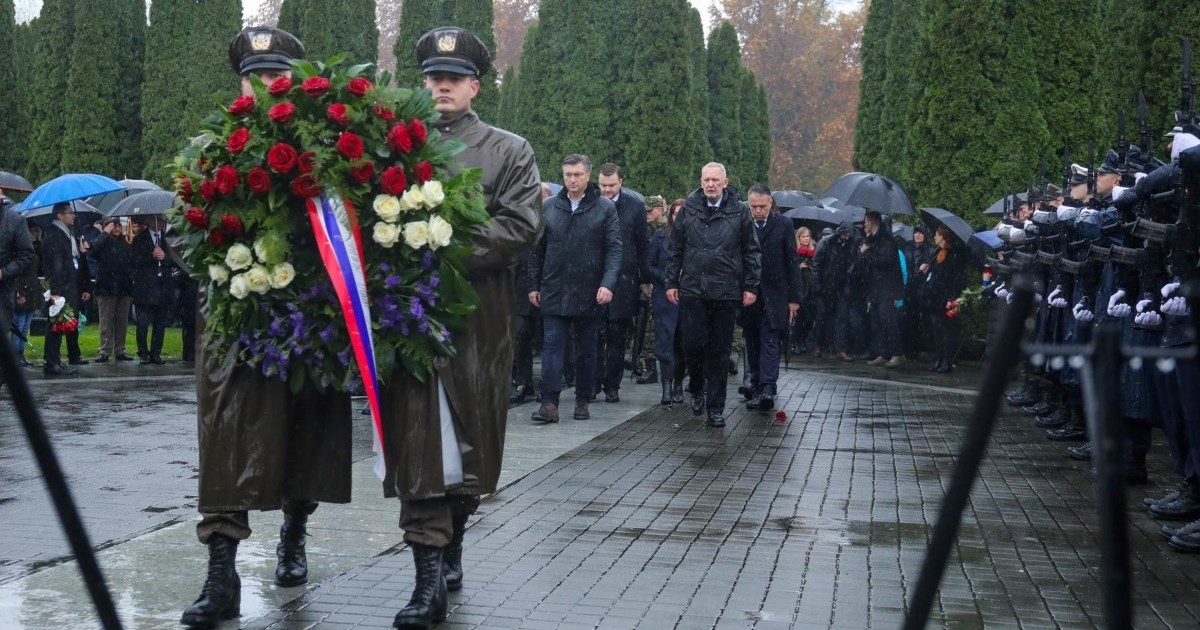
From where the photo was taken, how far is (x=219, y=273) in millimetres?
5188

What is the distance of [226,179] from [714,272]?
23.3ft

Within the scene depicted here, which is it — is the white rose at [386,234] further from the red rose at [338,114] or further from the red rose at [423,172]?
the red rose at [338,114]

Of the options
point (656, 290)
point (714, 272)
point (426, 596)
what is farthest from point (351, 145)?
point (656, 290)

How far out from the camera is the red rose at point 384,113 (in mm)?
5227

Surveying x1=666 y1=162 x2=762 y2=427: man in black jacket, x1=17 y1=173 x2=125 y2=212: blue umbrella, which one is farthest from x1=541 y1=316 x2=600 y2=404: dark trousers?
x1=17 y1=173 x2=125 y2=212: blue umbrella

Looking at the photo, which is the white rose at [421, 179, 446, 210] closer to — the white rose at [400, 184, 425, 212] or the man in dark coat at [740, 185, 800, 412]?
the white rose at [400, 184, 425, 212]

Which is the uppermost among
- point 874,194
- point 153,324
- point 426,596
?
point 874,194

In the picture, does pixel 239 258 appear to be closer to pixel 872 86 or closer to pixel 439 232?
pixel 439 232

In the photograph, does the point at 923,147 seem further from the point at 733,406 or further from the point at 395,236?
the point at 395,236

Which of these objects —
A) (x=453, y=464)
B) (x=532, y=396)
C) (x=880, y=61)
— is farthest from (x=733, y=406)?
(x=880, y=61)

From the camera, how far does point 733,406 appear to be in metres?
13.8

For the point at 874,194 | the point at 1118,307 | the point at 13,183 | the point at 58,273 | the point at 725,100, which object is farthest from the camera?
the point at 725,100

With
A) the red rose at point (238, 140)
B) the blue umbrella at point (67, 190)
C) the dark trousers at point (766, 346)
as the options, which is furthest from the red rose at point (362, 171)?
the blue umbrella at point (67, 190)

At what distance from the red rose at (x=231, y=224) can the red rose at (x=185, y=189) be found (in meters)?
0.20
